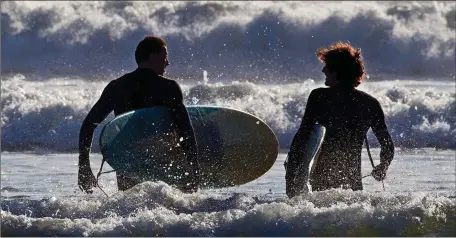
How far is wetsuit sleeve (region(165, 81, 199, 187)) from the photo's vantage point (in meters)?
8.06

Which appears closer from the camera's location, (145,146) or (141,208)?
(141,208)

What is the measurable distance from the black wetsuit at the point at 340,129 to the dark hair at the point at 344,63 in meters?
0.08

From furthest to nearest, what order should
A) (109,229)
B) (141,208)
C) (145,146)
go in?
(145,146) < (141,208) < (109,229)

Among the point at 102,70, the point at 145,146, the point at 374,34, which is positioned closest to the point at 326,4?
the point at 374,34

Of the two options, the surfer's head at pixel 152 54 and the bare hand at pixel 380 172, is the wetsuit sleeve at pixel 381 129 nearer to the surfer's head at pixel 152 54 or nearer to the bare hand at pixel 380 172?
the bare hand at pixel 380 172

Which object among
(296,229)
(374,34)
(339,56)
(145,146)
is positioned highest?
(374,34)

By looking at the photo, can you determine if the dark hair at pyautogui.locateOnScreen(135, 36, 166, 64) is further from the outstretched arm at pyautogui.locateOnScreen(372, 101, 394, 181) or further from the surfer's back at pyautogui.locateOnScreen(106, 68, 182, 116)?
the outstretched arm at pyautogui.locateOnScreen(372, 101, 394, 181)

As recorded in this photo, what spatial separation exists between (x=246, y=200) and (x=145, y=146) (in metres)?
0.96

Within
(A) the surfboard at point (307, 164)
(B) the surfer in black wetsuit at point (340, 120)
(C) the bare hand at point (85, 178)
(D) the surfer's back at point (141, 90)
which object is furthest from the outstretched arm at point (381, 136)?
(C) the bare hand at point (85, 178)

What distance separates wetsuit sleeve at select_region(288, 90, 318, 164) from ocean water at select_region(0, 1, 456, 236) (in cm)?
33

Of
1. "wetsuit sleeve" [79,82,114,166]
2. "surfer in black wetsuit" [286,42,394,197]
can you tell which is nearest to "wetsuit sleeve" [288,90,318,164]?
"surfer in black wetsuit" [286,42,394,197]

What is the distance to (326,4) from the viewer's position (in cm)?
3055

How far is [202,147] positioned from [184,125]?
819 millimetres

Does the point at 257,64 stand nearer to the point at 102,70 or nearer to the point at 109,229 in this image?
the point at 102,70
